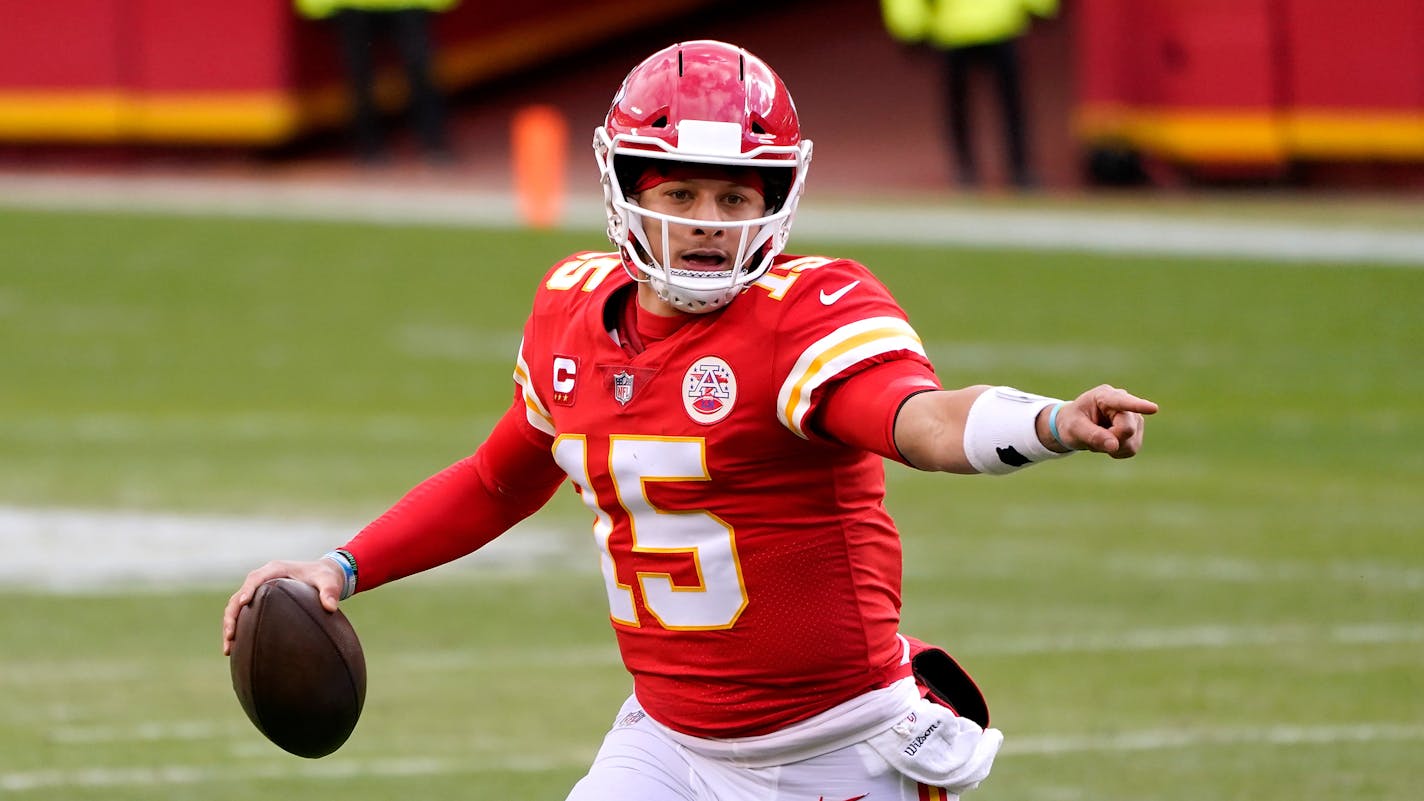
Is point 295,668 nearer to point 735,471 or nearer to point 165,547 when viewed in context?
point 735,471

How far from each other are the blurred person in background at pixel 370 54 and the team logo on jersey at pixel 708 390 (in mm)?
16738

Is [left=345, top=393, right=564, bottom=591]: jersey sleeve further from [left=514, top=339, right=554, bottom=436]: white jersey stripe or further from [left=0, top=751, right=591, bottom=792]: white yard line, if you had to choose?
[left=0, top=751, right=591, bottom=792]: white yard line

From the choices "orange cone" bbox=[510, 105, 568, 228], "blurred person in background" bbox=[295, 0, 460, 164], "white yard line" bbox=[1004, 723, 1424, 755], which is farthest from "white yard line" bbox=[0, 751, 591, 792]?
"blurred person in background" bbox=[295, 0, 460, 164]

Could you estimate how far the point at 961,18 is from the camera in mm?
18078

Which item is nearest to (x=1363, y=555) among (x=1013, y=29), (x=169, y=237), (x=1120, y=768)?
(x=1120, y=768)

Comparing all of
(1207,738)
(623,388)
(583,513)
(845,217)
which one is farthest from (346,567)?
(845,217)

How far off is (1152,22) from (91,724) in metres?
13.3

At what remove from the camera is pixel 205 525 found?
10125 mm

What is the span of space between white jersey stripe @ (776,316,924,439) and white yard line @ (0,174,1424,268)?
1218 centimetres

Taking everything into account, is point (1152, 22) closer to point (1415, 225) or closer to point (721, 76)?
point (1415, 225)

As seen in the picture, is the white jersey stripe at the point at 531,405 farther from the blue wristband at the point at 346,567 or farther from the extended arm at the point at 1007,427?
the extended arm at the point at 1007,427

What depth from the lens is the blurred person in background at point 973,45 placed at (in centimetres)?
1805

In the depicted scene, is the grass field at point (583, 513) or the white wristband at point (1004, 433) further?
the grass field at point (583, 513)

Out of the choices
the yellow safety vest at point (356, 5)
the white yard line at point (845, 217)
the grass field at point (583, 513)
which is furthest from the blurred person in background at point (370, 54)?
the grass field at point (583, 513)
